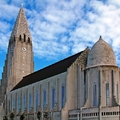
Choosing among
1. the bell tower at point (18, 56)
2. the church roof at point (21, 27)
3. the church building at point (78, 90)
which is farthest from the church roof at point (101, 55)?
the church roof at point (21, 27)

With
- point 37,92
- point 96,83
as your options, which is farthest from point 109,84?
point 37,92

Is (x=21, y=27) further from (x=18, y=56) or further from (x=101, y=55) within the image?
(x=101, y=55)

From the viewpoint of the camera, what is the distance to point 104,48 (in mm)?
50062

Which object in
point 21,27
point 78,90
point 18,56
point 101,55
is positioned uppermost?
point 21,27

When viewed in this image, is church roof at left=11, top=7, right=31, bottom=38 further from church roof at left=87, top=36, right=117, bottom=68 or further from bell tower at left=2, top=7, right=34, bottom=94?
church roof at left=87, top=36, right=117, bottom=68

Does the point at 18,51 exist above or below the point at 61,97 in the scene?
above

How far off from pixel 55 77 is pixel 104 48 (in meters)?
11.6

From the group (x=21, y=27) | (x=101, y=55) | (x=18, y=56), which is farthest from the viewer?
(x=21, y=27)

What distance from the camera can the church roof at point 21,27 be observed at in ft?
274

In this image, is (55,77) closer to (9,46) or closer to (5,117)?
(5,117)

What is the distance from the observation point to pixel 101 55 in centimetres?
4966

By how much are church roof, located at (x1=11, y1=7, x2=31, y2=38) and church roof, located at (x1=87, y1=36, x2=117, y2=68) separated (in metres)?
37.1

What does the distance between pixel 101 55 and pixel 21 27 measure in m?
40.3

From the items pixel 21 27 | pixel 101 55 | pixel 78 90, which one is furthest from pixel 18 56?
pixel 101 55
